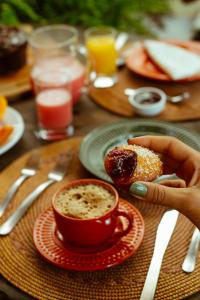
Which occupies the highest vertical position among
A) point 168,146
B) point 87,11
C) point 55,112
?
point 168,146

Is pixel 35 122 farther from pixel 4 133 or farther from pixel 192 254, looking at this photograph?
pixel 192 254

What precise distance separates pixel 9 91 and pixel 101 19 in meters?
1.04

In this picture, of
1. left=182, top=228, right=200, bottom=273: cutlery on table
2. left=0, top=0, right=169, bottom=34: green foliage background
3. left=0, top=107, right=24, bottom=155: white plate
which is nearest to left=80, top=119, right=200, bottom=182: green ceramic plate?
left=0, top=107, right=24, bottom=155: white plate

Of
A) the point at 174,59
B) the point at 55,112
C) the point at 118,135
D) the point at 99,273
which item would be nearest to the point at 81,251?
the point at 99,273

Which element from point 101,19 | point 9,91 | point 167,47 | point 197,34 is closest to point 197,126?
point 167,47

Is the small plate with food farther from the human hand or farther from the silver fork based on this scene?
the human hand

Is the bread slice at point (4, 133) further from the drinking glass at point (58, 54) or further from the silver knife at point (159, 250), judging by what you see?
the silver knife at point (159, 250)

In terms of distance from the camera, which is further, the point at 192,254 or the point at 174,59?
the point at 174,59

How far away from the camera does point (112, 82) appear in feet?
5.54

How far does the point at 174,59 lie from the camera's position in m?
1.71

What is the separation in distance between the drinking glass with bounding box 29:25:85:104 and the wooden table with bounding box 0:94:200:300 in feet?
0.19

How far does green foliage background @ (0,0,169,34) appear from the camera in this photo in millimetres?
2393

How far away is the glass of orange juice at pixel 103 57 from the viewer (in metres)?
1.69

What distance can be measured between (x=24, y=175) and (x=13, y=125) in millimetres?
259
